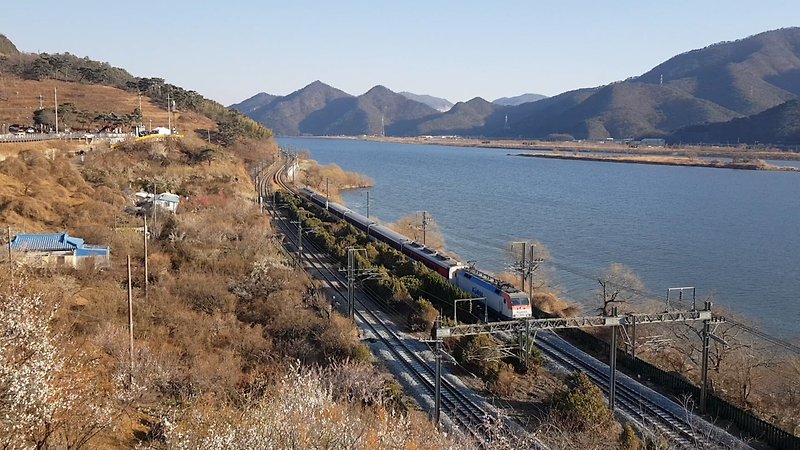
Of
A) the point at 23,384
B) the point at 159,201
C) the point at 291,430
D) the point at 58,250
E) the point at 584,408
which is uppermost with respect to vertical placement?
the point at 159,201

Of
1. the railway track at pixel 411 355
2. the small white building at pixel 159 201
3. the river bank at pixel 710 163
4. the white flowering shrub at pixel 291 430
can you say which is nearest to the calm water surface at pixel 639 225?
the railway track at pixel 411 355

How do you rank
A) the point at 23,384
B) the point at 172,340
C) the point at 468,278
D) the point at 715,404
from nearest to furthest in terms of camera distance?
the point at 23,384 → the point at 715,404 → the point at 172,340 → the point at 468,278

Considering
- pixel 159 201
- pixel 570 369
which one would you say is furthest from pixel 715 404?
pixel 159 201

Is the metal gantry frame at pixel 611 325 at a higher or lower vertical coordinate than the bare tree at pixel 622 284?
higher

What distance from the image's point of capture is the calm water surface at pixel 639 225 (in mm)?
29109

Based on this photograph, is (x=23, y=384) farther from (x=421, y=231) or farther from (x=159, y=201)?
(x=421, y=231)

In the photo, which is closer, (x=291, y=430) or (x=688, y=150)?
(x=291, y=430)

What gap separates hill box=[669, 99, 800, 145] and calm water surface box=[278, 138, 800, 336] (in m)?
58.6

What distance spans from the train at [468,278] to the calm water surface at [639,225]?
515 centimetres

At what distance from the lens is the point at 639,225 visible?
44281 millimetres

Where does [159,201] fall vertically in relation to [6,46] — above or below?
below

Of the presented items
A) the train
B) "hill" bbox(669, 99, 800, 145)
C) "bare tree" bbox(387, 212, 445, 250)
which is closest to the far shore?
"hill" bbox(669, 99, 800, 145)

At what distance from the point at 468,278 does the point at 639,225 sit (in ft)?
82.9

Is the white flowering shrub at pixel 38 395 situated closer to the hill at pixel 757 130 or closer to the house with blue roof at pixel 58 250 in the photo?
the house with blue roof at pixel 58 250
